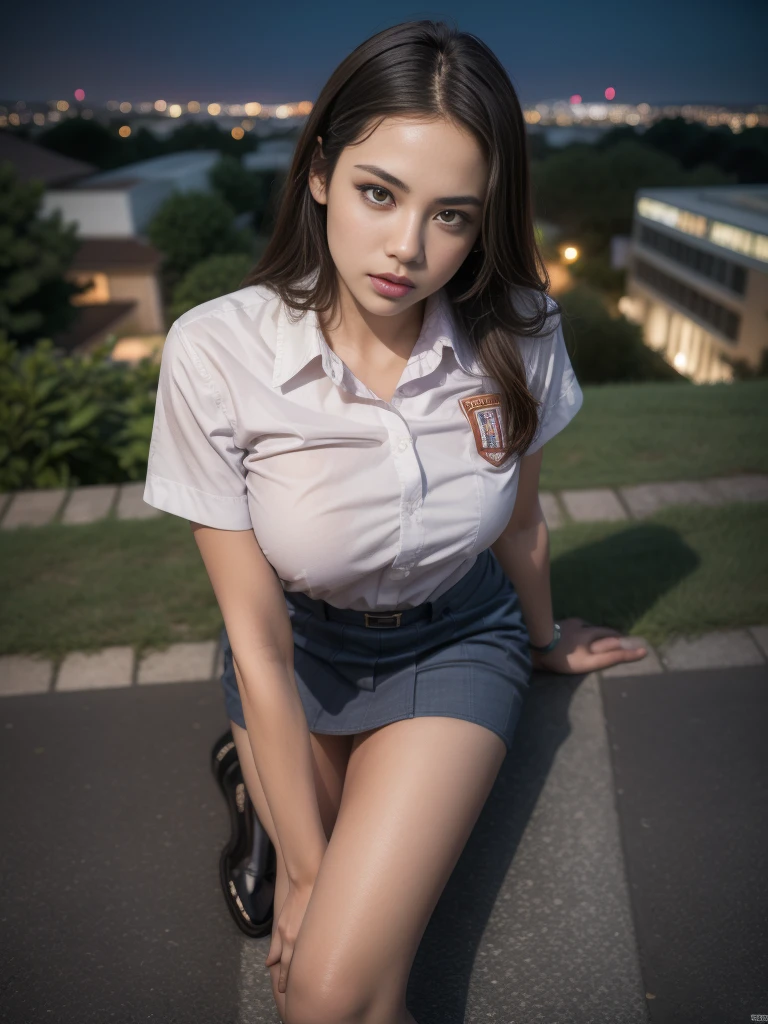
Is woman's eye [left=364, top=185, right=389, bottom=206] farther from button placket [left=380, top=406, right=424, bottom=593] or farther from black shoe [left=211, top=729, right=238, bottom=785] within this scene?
A: black shoe [left=211, top=729, right=238, bottom=785]

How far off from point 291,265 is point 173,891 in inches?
49.7

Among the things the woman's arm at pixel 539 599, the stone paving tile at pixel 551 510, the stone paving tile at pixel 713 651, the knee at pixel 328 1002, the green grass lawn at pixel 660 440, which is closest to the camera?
the knee at pixel 328 1002

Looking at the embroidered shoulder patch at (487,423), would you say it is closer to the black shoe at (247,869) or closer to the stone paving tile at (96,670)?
the black shoe at (247,869)

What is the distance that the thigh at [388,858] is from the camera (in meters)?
1.37

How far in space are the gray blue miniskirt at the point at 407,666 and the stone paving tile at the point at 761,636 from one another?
91 centimetres

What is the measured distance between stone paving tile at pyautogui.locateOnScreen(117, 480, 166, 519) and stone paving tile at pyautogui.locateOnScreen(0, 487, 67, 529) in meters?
0.23

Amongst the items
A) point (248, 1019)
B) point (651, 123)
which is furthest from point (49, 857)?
point (651, 123)

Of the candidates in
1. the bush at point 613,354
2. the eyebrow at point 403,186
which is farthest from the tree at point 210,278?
the eyebrow at point 403,186

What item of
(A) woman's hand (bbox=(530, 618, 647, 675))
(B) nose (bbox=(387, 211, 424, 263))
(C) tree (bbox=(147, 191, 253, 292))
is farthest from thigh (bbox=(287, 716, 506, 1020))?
(C) tree (bbox=(147, 191, 253, 292))

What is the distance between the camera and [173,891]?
1.78 metres

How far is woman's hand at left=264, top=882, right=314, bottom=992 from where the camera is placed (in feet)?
4.80

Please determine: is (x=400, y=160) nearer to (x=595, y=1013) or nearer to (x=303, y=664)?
(x=303, y=664)

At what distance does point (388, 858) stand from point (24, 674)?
1.37m

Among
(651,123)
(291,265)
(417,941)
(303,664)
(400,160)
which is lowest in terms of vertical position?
(651,123)
